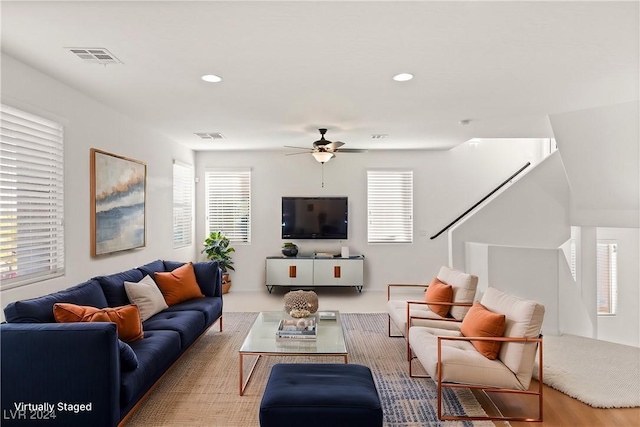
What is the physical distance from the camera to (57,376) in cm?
236

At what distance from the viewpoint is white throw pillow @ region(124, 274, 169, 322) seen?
3779 mm

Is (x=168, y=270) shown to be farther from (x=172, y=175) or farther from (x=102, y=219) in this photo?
(x=172, y=175)

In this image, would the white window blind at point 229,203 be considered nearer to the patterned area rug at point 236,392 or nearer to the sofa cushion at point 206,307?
the sofa cushion at point 206,307

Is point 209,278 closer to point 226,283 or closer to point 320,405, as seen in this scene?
point 226,283

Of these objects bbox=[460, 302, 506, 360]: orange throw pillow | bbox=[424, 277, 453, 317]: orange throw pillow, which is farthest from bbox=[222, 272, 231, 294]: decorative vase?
bbox=[460, 302, 506, 360]: orange throw pillow

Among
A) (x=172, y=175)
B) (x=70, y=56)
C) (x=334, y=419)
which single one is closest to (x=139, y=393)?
(x=334, y=419)

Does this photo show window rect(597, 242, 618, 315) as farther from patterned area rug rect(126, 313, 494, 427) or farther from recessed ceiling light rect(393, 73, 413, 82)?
recessed ceiling light rect(393, 73, 413, 82)

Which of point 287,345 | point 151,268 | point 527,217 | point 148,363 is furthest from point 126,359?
point 527,217

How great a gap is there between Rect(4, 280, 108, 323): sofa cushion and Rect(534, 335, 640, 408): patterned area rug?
13.2 feet

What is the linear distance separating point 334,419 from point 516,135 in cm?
521

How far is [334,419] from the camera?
220 centimetres

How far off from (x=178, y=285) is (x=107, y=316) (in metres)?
1.65

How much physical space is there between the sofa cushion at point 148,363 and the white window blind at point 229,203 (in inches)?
163

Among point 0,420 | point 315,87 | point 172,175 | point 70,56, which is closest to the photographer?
point 0,420
